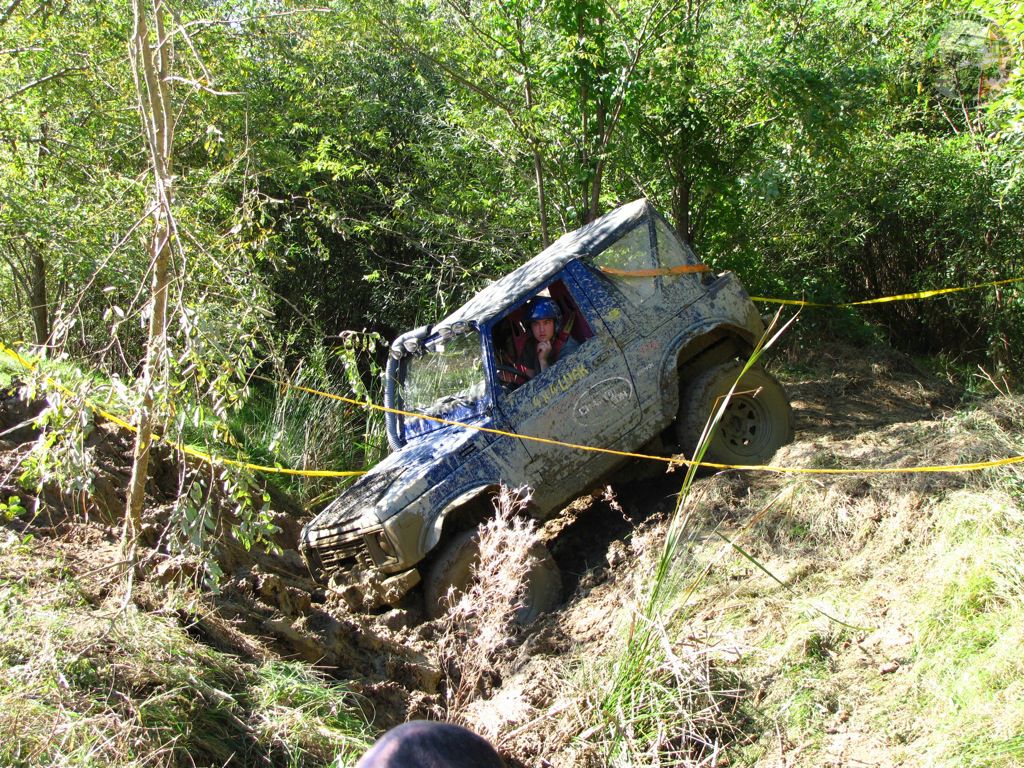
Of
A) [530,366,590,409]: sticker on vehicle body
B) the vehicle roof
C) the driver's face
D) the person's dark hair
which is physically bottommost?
[530,366,590,409]: sticker on vehicle body

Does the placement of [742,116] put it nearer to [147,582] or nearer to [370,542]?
[370,542]

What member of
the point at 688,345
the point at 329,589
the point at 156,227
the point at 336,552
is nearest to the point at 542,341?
the point at 688,345

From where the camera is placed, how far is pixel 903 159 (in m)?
10.4

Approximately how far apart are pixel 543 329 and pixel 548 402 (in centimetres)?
56

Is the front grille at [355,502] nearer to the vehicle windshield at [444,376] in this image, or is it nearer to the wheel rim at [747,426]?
the vehicle windshield at [444,376]

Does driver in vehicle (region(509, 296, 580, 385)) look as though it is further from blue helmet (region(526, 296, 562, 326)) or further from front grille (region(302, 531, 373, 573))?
front grille (region(302, 531, 373, 573))

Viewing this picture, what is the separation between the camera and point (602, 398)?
6.46m

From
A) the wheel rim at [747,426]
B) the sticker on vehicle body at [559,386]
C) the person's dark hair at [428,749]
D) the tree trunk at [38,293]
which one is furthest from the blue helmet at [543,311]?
the tree trunk at [38,293]

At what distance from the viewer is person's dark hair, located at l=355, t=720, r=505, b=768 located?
162cm

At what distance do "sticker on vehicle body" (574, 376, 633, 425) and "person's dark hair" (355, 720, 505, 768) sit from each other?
15.4ft

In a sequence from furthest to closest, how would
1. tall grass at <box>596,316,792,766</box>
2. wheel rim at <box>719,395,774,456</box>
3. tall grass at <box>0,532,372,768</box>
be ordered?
wheel rim at <box>719,395,774,456</box>, tall grass at <box>596,316,792,766</box>, tall grass at <box>0,532,372,768</box>

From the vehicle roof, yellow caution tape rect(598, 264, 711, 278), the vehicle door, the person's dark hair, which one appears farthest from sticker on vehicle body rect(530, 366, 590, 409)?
the person's dark hair

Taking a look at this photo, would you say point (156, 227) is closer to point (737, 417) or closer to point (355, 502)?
point (355, 502)

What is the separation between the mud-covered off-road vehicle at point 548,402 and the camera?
5801 millimetres
